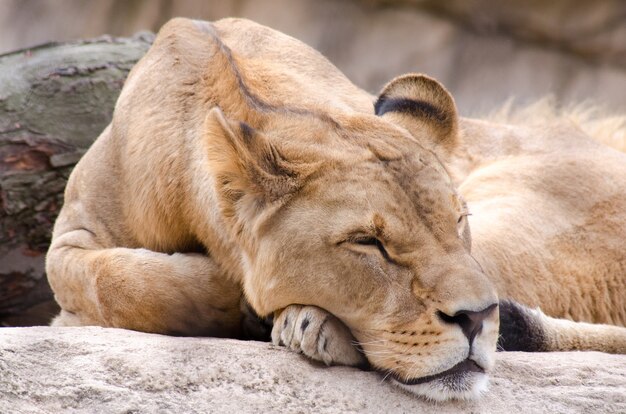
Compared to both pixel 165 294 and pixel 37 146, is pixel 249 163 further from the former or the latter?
pixel 37 146

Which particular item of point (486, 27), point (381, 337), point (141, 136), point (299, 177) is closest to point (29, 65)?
point (141, 136)

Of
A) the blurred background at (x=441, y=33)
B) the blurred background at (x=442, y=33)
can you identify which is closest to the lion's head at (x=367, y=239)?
the blurred background at (x=442, y=33)

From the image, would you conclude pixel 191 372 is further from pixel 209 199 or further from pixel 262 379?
pixel 209 199

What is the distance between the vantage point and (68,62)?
5.38 metres

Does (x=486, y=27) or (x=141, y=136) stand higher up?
(x=486, y=27)

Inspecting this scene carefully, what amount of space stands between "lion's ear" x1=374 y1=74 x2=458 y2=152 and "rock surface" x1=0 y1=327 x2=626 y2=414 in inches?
32.6

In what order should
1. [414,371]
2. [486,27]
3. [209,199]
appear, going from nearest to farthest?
[414,371] → [209,199] → [486,27]

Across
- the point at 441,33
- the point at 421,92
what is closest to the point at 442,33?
the point at 441,33

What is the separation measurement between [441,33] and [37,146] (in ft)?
17.7

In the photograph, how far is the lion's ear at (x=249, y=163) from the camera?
2.81m

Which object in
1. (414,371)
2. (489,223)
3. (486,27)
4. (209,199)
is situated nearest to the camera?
(414,371)

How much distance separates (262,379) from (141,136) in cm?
121

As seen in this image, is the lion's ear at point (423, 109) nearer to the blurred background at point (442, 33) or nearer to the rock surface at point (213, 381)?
the rock surface at point (213, 381)

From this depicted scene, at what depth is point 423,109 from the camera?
10.9 ft
